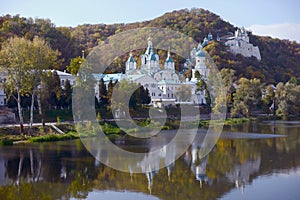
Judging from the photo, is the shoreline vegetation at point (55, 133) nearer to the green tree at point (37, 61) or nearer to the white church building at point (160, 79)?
the green tree at point (37, 61)

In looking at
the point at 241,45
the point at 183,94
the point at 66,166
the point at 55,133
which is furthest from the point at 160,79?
the point at 241,45

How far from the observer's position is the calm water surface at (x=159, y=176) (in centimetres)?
1155

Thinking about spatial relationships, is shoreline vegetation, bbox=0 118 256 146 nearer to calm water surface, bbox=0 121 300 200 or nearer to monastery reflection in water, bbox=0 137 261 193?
calm water surface, bbox=0 121 300 200

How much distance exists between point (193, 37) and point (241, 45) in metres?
8.22

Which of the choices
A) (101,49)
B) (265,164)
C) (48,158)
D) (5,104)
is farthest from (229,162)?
(101,49)

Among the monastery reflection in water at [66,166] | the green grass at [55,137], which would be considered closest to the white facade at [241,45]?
the green grass at [55,137]

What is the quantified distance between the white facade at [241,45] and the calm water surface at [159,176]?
169ft

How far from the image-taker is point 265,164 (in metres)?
15.5

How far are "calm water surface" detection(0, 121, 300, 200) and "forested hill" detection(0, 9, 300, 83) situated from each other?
24906 millimetres

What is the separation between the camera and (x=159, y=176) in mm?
13656

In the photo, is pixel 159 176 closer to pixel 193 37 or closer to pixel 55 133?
pixel 55 133

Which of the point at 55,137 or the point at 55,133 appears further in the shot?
the point at 55,133

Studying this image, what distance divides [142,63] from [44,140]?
25.6 metres

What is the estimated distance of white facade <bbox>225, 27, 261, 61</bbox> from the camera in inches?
2734
